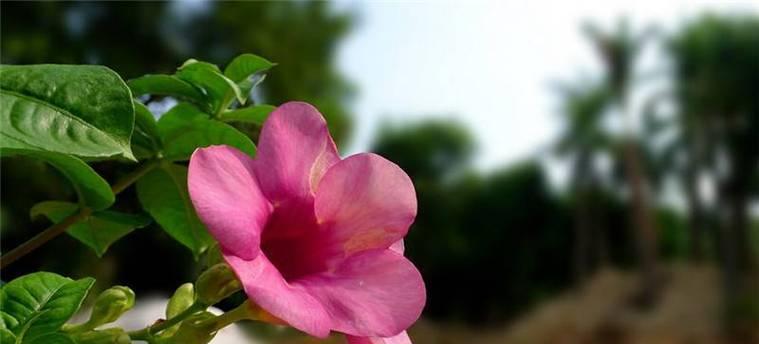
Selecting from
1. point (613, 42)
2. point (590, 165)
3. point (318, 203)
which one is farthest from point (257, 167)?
point (590, 165)

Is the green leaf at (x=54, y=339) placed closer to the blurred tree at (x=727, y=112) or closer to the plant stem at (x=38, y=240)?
the plant stem at (x=38, y=240)

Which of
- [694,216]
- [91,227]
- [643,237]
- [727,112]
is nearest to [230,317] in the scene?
[91,227]

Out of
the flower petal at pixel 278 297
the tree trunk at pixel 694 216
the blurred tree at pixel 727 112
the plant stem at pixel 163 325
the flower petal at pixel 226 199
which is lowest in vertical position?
the plant stem at pixel 163 325

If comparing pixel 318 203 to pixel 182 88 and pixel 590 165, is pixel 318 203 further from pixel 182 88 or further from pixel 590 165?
pixel 590 165

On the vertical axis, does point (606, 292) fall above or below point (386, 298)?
above

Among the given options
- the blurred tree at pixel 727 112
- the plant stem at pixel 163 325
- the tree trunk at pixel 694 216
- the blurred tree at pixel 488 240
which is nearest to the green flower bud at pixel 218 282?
the plant stem at pixel 163 325

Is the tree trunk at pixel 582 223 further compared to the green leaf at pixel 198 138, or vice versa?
the tree trunk at pixel 582 223

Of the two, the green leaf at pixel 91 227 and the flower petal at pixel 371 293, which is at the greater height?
the flower petal at pixel 371 293

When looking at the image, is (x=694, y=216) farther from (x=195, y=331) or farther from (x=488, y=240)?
(x=195, y=331)
